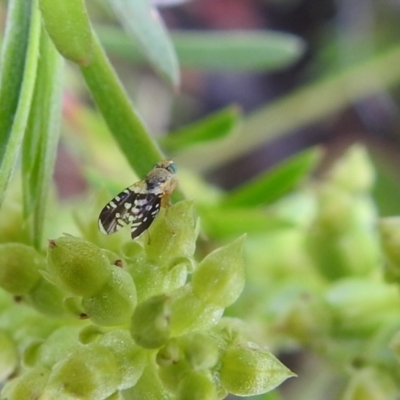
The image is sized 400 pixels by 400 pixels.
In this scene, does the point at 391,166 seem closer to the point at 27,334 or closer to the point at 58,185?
the point at 58,185

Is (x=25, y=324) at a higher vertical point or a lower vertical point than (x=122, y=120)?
lower

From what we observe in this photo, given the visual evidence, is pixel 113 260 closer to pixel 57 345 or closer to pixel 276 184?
pixel 57 345

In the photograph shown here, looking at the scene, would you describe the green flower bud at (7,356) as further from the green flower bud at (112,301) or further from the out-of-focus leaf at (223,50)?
the out-of-focus leaf at (223,50)

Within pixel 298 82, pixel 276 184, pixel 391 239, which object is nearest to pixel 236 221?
pixel 276 184

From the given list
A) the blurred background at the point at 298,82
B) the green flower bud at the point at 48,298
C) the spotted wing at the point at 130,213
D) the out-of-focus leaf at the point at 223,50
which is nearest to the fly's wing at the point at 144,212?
the spotted wing at the point at 130,213

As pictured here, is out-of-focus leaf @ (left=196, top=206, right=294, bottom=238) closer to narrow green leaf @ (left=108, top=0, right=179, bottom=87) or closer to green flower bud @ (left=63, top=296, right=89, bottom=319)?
narrow green leaf @ (left=108, top=0, right=179, bottom=87)

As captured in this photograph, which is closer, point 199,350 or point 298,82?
point 199,350
